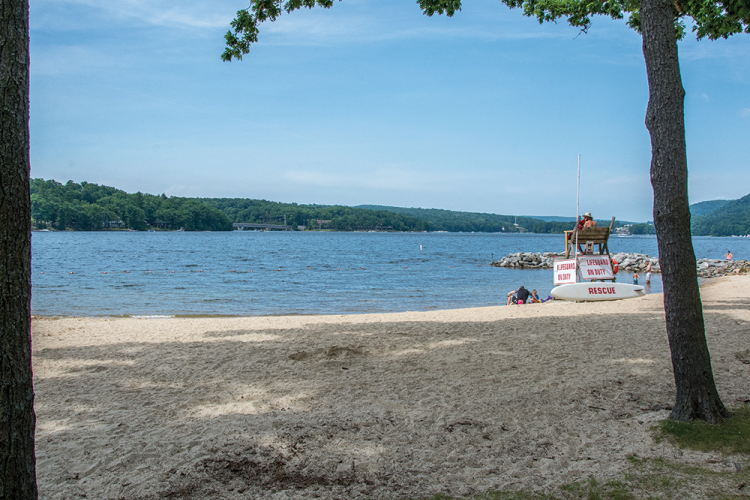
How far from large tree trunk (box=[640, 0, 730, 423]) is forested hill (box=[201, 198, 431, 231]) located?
180835mm

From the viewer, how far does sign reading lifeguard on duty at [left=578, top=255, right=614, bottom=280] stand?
588 inches

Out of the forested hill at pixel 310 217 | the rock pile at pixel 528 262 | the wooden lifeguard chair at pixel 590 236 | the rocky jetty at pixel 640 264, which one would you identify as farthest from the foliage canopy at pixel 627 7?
the forested hill at pixel 310 217

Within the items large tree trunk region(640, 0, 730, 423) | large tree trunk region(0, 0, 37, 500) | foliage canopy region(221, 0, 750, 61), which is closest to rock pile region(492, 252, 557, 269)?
foliage canopy region(221, 0, 750, 61)

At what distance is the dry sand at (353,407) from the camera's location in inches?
143

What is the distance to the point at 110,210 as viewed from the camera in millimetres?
138500

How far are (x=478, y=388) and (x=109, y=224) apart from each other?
510ft

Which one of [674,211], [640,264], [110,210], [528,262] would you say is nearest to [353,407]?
[674,211]

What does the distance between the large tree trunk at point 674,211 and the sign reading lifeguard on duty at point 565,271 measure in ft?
37.1

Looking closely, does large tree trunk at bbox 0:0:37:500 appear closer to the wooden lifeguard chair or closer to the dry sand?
the dry sand

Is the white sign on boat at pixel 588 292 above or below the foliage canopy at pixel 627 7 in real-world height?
below

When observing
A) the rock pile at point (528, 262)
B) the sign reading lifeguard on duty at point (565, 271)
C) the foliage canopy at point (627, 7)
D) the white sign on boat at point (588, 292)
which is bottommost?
the rock pile at point (528, 262)

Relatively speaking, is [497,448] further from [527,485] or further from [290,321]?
[290,321]

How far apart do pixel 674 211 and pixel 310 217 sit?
187 meters

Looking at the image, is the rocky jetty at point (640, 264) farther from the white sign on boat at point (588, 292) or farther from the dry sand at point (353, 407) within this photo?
the dry sand at point (353, 407)
